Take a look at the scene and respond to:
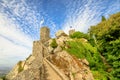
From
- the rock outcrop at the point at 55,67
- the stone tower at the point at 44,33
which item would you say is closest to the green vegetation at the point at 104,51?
the rock outcrop at the point at 55,67

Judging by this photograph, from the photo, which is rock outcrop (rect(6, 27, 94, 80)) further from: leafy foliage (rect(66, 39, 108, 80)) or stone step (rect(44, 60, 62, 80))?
leafy foliage (rect(66, 39, 108, 80))

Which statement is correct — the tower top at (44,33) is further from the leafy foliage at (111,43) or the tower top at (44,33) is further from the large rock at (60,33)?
the leafy foliage at (111,43)

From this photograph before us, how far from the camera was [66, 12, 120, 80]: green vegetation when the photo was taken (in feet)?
84.3

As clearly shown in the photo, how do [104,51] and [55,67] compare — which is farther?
[104,51]

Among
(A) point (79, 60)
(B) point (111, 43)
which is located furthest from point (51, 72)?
(B) point (111, 43)

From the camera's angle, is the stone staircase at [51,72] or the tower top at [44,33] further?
the tower top at [44,33]

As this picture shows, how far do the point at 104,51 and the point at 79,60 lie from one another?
6.59 m

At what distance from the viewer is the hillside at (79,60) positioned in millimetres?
23288

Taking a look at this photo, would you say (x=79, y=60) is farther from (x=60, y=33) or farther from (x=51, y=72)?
(x=60, y=33)

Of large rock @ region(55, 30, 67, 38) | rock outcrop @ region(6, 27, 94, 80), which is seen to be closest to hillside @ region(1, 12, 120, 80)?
rock outcrop @ region(6, 27, 94, 80)

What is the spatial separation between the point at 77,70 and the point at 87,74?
160 centimetres

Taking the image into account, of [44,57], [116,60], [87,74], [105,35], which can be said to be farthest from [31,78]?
[105,35]

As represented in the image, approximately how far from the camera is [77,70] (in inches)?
982

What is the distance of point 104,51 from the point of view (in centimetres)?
3097
